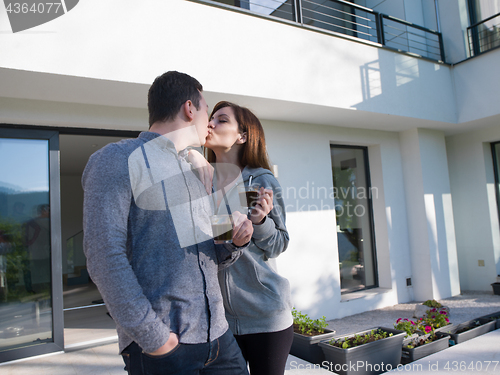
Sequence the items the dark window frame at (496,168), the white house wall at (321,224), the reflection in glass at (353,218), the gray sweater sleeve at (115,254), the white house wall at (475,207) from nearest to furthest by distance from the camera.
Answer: the gray sweater sleeve at (115,254)
the white house wall at (321,224)
the reflection in glass at (353,218)
the white house wall at (475,207)
the dark window frame at (496,168)

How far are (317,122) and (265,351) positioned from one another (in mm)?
3675

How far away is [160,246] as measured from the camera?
89 centimetres

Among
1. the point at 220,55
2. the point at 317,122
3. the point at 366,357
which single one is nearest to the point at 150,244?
the point at 366,357

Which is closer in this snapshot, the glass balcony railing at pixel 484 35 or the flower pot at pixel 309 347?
the flower pot at pixel 309 347

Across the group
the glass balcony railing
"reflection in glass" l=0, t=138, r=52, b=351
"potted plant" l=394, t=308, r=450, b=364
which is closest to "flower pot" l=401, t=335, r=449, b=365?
"potted plant" l=394, t=308, r=450, b=364

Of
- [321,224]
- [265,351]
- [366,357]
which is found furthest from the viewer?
[321,224]

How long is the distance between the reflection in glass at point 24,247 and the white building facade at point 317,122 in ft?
0.04

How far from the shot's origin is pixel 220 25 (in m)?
3.21

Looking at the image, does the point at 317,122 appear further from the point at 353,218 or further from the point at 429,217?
the point at 429,217

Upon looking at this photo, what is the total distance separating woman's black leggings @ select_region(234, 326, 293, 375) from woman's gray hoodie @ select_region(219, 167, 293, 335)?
2cm

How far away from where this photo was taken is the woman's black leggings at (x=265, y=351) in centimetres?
124

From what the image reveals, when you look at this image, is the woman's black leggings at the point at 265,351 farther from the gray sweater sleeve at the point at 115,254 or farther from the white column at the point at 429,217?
the white column at the point at 429,217

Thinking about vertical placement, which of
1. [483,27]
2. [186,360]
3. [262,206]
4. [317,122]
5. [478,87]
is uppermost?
[483,27]

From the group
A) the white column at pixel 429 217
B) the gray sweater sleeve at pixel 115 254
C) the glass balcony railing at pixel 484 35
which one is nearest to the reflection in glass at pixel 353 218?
the white column at pixel 429 217
